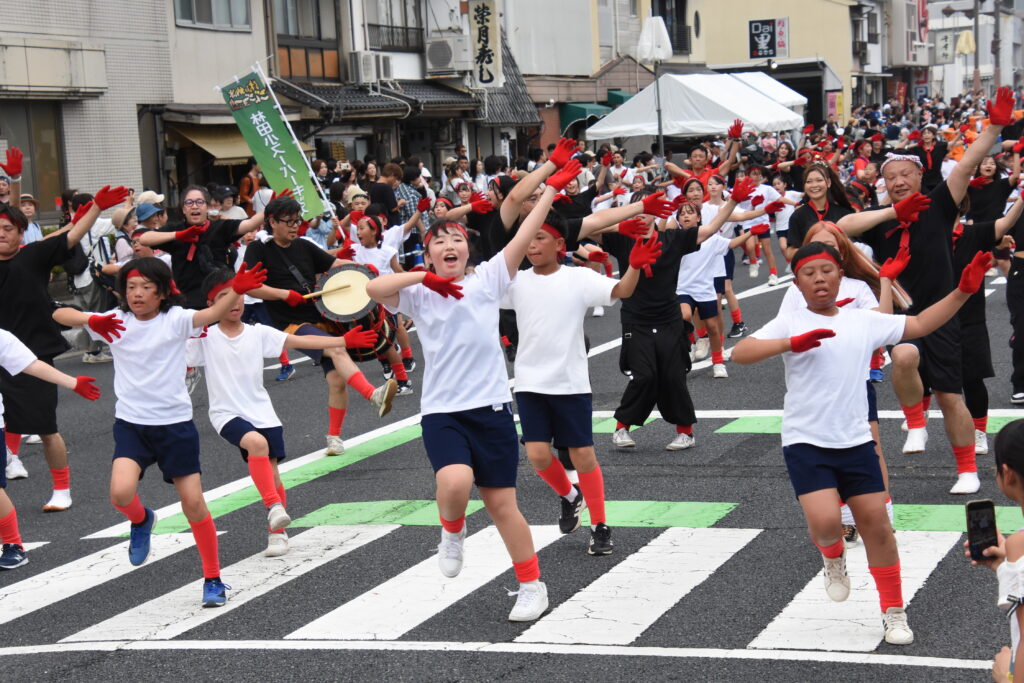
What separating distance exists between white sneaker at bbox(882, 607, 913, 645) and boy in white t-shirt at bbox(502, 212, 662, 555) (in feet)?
6.39

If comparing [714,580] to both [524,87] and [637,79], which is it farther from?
[637,79]

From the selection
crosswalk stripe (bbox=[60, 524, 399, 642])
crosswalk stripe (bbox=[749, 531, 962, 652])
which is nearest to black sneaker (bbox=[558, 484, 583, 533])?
crosswalk stripe (bbox=[60, 524, 399, 642])

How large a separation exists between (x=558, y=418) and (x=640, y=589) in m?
1.06

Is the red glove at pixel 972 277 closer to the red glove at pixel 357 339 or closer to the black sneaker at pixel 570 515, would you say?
the black sneaker at pixel 570 515

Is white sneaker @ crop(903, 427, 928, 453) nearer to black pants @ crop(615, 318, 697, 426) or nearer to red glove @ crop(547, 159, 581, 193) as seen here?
black pants @ crop(615, 318, 697, 426)

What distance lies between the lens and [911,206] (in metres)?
7.02

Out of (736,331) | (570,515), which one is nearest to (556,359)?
(570,515)

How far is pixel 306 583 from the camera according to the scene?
7102mm

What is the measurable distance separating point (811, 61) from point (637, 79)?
46.3 feet

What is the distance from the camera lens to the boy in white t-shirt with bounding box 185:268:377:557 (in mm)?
7758

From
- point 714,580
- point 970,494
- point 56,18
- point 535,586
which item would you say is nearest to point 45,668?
point 535,586

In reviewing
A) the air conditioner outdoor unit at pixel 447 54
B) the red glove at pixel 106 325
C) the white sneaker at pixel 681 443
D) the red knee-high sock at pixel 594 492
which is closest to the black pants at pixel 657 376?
the white sneaker at pixel 681 443

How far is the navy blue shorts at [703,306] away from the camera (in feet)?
41.2

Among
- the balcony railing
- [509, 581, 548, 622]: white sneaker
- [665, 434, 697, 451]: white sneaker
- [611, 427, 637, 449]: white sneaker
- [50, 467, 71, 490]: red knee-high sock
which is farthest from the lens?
the balcony railing
